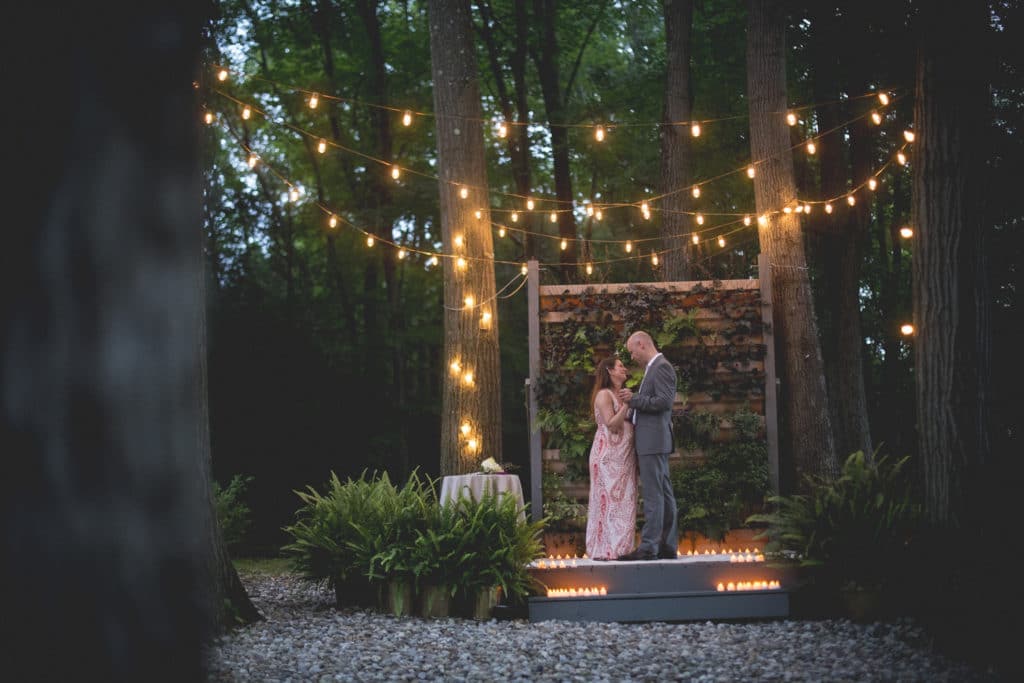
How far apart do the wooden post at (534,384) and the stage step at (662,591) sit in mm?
1420

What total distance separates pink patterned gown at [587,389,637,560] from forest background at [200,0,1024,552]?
5.77 metres

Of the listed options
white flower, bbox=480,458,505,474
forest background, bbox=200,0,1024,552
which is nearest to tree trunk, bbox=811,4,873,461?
forest background, bbox=200,0,1024,552

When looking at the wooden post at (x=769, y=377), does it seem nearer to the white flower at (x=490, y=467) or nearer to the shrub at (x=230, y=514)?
the white flower at (x=490, y=467)

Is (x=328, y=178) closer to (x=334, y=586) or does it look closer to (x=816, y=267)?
(x=816, y=267)

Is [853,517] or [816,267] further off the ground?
[816,267]

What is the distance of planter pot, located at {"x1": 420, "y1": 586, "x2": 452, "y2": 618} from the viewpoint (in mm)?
7477

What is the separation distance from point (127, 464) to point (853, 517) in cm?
649

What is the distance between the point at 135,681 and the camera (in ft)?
5.00

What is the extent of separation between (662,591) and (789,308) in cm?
385

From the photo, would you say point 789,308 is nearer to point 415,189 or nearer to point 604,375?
point 604,375

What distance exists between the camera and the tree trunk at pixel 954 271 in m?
6.28

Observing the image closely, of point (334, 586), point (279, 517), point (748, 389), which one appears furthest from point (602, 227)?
point (334, 586)

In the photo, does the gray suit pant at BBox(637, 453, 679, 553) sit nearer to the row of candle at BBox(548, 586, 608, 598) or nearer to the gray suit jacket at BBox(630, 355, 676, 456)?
the gray suit jacket at BBox(630, 355, 676, 456)

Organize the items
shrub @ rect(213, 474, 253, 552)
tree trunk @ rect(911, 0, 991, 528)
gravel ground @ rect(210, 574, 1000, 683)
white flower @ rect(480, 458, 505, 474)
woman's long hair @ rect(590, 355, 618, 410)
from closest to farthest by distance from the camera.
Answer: gravel ground @ rect(210, 574, 1000, 683)
tree trunk @ rect(911, 0, 991, 528)
woman's long hair @ rect(590, 355, 618, 410)
white flower @ rect(480, 458, 505, 474)
shrub @ rect(213, 474, 253, 552)
